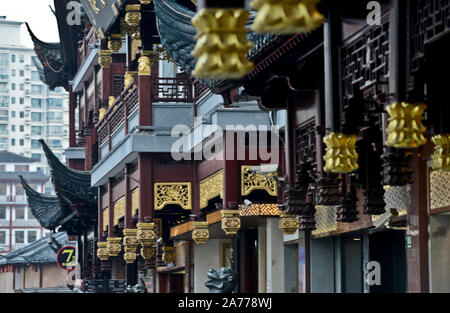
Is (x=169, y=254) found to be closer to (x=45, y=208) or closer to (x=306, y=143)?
(x=45, y=208)

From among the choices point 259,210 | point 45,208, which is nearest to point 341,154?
point 259,210

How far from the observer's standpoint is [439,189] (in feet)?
47.5

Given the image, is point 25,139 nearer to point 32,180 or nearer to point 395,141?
point 32,180

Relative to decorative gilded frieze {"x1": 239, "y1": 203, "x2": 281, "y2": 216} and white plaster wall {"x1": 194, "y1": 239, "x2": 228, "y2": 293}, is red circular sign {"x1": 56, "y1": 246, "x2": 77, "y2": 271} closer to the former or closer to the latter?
white plaster wall {"x1": 194, "y1": 239, "x2": 228, "y2": 293}

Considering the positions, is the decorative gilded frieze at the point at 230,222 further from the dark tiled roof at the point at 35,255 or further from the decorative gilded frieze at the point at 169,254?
the dark tiled roof at the point at 35,255

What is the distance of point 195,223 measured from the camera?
80.6 ft

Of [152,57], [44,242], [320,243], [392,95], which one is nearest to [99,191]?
[152,57]

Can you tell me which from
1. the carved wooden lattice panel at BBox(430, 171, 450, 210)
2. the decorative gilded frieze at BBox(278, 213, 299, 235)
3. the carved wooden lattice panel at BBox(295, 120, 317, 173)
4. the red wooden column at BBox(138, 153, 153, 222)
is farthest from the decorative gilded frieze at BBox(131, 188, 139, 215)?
the carved wooden lattice panel at BBox(430, 171, 450, 210)

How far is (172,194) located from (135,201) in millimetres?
1764

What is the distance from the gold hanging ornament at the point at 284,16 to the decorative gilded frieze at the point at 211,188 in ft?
51.8

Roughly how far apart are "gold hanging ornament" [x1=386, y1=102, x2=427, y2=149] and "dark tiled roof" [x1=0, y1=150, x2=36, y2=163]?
408 ft

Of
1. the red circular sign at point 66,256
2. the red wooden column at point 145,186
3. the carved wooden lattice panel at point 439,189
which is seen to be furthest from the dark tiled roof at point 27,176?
the carved wooden lattice panel at point 439,189

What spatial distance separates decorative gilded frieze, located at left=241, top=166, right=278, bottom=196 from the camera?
73.5 feet

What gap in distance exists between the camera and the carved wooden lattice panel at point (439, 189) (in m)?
14.3
